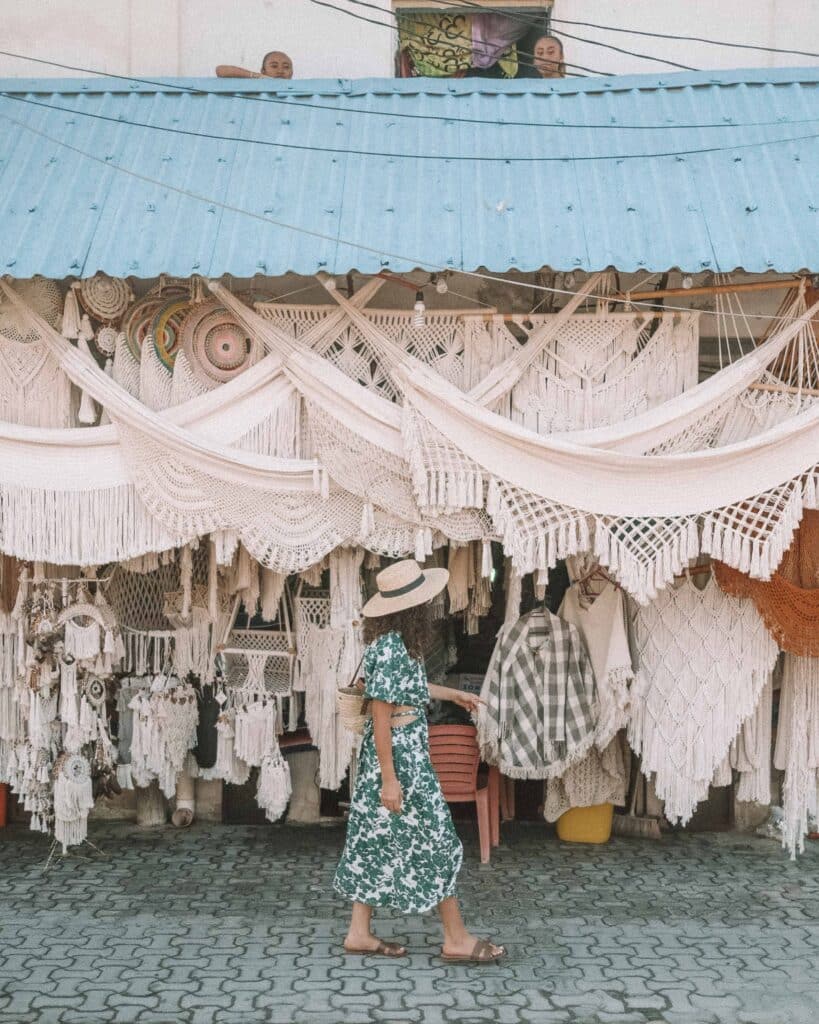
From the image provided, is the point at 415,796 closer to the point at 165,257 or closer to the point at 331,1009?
the point at 331,1009

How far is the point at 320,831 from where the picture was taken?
20.7 feet

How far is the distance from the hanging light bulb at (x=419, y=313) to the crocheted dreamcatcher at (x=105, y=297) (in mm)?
1272

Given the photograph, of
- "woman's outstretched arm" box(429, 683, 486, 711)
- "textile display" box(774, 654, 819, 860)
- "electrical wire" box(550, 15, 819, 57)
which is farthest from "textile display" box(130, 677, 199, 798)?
"electrical wire" box(550, 15, 819, 57)

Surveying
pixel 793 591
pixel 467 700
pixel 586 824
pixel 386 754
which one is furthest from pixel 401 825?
pixel 793 591

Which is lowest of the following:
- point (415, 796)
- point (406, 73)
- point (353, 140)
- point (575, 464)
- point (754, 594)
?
point (415, 796)

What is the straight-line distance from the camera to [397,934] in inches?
191

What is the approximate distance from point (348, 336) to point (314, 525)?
0.84m

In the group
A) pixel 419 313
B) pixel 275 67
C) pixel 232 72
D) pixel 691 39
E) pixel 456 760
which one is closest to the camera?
pixel 419 313

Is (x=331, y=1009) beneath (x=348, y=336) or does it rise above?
beneath

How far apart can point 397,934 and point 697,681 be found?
69.0 inches

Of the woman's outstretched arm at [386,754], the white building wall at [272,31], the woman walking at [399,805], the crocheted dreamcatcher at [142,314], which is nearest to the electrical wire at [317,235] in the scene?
the crocheted dreamcatcher at [142,314]

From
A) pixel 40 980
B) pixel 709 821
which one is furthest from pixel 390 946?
pixel 709 821

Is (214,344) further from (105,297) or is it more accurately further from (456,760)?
(456,760)

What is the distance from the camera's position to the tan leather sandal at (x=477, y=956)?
450cm
